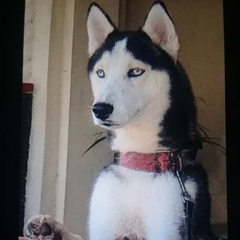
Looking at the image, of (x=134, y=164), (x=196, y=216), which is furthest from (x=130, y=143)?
(x=196, y=216)

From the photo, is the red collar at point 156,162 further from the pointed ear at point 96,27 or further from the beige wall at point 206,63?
the pointed ear at point 96,27

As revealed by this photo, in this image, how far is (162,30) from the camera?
3.26ft

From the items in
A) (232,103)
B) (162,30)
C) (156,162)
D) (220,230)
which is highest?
(162,30)

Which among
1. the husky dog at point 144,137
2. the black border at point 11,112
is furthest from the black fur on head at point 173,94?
the black border at point 11,112

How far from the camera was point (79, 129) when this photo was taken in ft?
3.25

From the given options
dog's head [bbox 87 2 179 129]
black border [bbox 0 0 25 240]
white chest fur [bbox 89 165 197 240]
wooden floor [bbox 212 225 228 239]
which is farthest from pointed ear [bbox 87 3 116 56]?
wooden floor [bbox 212 225 228 239]

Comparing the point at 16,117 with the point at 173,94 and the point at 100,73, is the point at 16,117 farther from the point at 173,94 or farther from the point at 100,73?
the point at 173,94

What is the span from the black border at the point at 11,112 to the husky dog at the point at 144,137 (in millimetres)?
44

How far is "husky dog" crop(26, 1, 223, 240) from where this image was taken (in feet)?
3.18

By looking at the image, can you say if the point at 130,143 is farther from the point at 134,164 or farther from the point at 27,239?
the point at 27,239

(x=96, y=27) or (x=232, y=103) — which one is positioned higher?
(x=96, y=27)

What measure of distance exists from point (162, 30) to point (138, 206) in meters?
0.30

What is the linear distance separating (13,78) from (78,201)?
9.3 inches

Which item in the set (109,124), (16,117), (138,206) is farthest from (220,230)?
(16,117)
